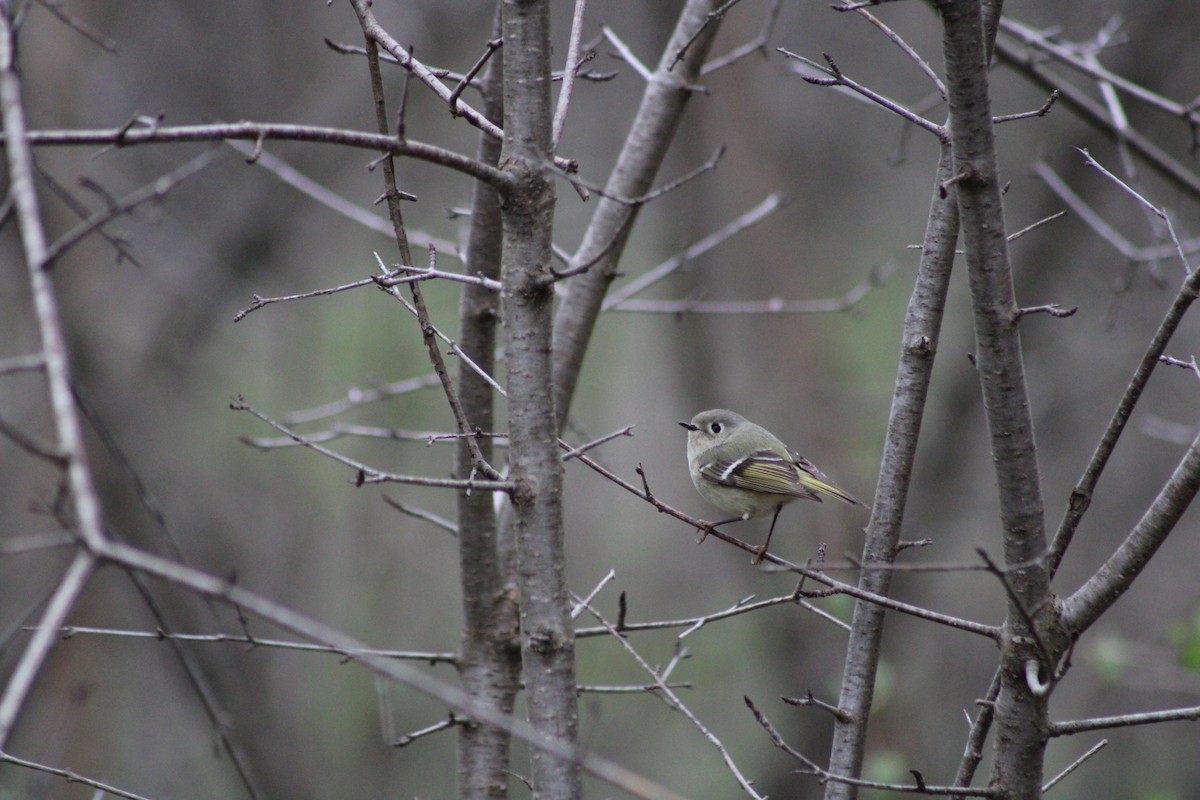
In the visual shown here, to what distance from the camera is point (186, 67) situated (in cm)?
688

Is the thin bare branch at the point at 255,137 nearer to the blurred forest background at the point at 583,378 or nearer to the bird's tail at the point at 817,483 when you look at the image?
the bird's tail at the point at 817,483

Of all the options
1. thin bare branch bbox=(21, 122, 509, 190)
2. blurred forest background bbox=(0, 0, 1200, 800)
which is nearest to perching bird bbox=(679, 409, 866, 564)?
thin bare branch bbox=(21, 122, 509, 190)

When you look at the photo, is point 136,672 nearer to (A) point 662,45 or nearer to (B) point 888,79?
(A) point 662,45

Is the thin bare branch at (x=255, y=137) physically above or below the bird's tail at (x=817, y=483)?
below

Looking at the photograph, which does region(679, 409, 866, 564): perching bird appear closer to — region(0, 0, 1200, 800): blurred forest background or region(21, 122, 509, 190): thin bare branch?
region(21, 122, 509, 190): thin bare branch

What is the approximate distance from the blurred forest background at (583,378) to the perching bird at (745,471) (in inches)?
112

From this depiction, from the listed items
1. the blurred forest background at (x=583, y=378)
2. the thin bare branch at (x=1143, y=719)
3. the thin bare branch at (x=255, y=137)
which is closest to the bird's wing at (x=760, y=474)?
the thin bare branch at (x=1143, y=719)

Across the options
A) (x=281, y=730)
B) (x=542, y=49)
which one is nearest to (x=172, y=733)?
(x=281, y=730)

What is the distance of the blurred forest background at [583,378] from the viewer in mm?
6324

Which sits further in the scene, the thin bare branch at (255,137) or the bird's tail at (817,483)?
the bird's tail at (817,483)

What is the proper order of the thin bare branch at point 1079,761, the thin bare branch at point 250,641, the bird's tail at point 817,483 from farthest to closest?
the bird's tail at point 817,483
the thin bare branch at point 1079,761
the thin bare branch at point 250,641

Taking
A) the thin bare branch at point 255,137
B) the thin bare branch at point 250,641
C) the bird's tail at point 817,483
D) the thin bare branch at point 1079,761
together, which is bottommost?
the thin bare branch at point 1079,761

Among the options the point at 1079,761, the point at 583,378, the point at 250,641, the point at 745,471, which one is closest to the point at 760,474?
the point at 745,471

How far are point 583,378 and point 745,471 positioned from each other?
17.9 ft
